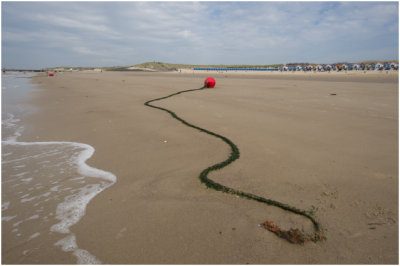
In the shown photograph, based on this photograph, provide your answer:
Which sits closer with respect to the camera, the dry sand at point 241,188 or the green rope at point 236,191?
the dry sand at point 241,188

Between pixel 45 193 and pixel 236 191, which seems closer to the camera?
pixel 236 191

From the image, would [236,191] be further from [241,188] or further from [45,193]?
[45,193]

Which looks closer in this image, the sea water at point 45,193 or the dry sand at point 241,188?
the dry sand at point 241,188

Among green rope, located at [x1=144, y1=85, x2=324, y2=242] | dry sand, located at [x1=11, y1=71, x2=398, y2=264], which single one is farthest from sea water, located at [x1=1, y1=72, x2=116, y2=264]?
green rope, located at [x1=144, y1=85, x2=324, y2=242]

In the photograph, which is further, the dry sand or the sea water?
the sea water

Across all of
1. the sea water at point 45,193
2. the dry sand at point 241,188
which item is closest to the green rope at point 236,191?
the dry sand at point 241,188

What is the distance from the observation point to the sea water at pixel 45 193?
1.99 meters

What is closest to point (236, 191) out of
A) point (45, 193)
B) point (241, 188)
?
point (241, 188)

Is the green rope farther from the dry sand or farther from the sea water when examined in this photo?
the sea water

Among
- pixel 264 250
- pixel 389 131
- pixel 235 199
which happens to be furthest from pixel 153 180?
pixel 389 131

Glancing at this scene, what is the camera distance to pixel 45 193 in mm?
2732

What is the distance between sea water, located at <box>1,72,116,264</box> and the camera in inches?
78.3

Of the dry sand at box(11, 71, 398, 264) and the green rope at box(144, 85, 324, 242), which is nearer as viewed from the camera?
the dry sand at box(11, 71, 398, 264)

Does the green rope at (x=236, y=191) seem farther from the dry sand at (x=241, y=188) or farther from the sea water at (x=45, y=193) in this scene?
the sea water at (x=45, y=193)
